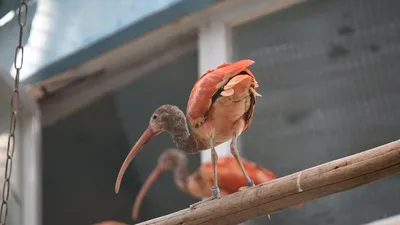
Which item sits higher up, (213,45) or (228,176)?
(213,45)

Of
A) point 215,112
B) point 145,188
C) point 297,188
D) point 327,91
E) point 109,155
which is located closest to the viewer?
point 297,188

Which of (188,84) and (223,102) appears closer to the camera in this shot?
(223,102)

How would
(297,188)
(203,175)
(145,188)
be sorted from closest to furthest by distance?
(297,188), (203,175), (145,188)

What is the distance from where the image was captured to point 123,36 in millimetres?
2631

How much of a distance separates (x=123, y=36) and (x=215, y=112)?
1437 mm

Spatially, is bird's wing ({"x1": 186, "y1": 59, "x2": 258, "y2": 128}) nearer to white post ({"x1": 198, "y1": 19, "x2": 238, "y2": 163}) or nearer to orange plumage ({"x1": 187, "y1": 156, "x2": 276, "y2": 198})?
orange plumage ({"x1": 187, "y1": 156, "x2": 276, "y2": 198})

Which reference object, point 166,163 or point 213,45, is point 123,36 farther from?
point 166,163

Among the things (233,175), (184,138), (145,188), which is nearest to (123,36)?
(145,188)

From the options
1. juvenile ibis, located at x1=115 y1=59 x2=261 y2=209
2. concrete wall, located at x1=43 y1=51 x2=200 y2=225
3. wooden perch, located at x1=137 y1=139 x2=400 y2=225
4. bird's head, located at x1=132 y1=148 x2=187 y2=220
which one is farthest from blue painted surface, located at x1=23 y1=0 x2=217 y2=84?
wooden perch, located at x1=137 y1=139 x2=400 y2=225

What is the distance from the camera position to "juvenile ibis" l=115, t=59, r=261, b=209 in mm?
1226

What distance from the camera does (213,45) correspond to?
2.44 metres

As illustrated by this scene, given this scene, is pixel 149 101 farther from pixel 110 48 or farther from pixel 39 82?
pixel 39 82

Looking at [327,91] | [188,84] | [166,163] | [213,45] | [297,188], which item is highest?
[213,45]

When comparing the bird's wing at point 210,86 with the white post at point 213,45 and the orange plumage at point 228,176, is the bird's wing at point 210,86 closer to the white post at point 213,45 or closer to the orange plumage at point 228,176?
the orange plumage at point 228,176
